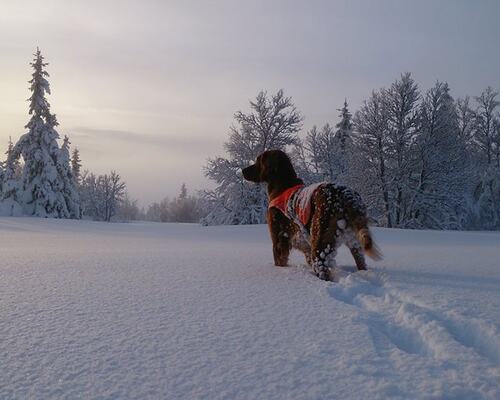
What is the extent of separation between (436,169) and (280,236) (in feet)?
62.6

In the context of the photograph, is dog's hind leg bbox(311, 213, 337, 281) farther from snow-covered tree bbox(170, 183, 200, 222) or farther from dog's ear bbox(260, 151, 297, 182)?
snow-covered tree bbox(170, 183, 200, 222)

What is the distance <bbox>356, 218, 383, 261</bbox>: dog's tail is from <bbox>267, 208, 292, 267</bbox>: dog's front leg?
3.00 feet

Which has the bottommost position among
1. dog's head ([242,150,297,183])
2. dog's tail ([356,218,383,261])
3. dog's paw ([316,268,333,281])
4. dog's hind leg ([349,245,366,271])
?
dog's paw ([316,268,333,281])

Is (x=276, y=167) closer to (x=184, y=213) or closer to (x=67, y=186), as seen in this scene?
(x=67, y=186)

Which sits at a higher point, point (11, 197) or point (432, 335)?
point (11, 197)

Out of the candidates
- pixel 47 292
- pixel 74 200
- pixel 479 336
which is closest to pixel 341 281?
pixel 479 336

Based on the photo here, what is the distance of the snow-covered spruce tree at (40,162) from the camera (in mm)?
24016

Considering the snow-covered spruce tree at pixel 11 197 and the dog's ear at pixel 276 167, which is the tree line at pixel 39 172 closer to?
the snow-covered spruce tree at pixel 11 197

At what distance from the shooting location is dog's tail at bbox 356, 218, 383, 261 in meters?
3.51

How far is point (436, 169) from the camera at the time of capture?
20.7 metres

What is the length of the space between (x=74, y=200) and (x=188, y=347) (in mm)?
27388

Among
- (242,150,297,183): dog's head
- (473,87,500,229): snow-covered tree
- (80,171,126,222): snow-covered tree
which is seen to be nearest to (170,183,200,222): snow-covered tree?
(80,171,126,222): snow-covered tree

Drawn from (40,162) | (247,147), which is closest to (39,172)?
(40,162)

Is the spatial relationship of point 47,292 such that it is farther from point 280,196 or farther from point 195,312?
point 280,196
